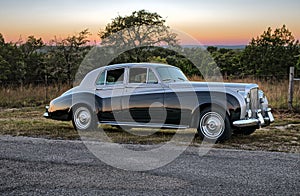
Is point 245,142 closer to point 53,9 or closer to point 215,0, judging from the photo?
point 215,0

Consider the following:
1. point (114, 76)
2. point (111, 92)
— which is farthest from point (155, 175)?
point (114, 76)

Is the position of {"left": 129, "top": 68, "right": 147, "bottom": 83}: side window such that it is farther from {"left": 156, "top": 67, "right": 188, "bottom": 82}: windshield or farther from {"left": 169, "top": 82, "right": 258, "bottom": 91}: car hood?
{"left": 169, "top": 82, "right": 258, "bottom": 91}: car hood

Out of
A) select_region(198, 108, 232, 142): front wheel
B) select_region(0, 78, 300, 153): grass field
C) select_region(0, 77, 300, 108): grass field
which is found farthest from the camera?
select_region(0, 77, 300, 108): grass field

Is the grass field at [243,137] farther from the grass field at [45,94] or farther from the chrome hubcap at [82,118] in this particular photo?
the chrome hubcap at [82,118]

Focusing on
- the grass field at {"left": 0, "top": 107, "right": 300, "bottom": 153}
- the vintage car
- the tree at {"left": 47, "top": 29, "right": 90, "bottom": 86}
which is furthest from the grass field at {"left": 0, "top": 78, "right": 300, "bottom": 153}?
the tree at {"left": 47, "top": 29, "right": 90, "bottom": 86}

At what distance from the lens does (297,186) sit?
479 cm

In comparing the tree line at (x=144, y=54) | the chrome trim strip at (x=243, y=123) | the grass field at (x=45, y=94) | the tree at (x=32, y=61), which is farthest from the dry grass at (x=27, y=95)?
the chrome trim strip at (x=243, y=123)

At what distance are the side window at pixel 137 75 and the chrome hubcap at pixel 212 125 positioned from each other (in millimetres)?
1843

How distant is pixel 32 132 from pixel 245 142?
5.19m

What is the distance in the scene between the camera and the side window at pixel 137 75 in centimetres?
950

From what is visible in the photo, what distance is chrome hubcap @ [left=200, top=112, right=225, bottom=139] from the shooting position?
837 centimetres

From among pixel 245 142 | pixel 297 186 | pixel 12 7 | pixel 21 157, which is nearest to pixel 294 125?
pixel 245 142

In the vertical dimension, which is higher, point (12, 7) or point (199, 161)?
point (12, 7)

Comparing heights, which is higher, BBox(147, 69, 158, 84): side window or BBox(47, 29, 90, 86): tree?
BBox(47, 29, 90, 86): tree
